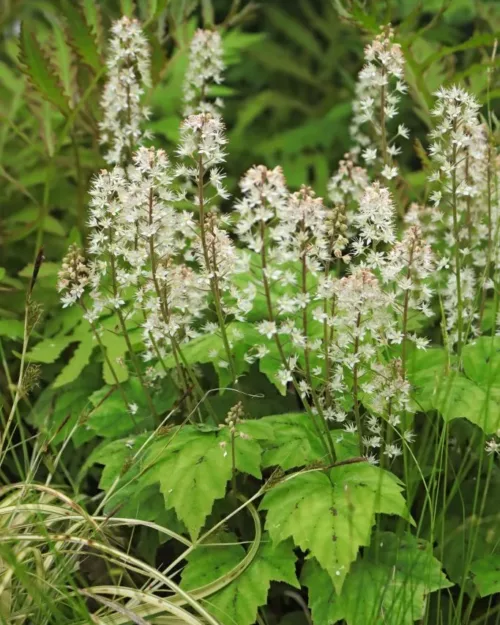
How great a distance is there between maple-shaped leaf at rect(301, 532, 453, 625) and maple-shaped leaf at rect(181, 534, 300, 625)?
0.29 ft

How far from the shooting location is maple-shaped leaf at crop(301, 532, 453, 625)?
6.23 feet

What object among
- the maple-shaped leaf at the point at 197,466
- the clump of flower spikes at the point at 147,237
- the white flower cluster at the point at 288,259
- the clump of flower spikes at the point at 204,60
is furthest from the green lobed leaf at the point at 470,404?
the clump of flower spikes at the point at 204,60

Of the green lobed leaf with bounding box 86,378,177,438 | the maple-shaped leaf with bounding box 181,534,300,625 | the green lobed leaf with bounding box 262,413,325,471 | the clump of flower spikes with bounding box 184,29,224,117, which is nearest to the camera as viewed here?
the maple-shaped leaf with bounding box 181,534,300,625

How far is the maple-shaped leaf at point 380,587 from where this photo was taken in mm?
1898

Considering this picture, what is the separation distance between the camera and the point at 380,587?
1892 mm

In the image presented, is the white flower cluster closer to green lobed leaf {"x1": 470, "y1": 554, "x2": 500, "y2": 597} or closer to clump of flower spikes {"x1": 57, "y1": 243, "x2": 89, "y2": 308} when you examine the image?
clump of flower spikes {"x1": 57, "y1": 243, "x2": 89, "y2": 308}

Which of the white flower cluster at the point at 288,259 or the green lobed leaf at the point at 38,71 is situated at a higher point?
the green lobed leaf at the point at 38,71

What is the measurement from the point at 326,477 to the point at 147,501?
549 millimetres

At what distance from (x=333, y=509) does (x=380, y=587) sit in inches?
8.3

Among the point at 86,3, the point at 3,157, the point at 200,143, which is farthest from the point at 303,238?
the point at 3,157

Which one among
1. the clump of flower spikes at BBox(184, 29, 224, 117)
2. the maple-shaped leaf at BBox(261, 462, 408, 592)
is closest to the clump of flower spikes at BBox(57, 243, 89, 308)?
the maple-shaped leaf at BBox(261, 462, 408, 592)

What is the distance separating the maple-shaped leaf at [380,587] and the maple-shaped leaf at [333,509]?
108 millimetres

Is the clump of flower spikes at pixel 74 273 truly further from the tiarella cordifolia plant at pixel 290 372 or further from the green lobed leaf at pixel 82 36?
the green lobed leaf at pixel 82 36

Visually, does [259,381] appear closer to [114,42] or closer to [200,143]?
[200,143]
